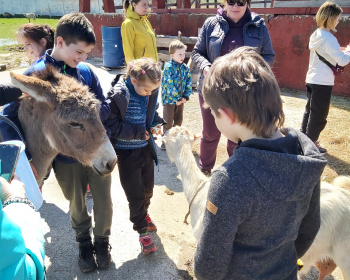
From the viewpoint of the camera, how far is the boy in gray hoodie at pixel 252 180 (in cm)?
121

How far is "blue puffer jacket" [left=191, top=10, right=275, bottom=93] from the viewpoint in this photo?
3465 millimetres

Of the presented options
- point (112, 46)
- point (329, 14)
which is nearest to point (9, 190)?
point (329, 14)

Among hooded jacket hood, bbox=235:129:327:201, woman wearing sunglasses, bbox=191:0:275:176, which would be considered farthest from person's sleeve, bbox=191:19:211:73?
hooded jacket hood, bbox=235:129:327:201

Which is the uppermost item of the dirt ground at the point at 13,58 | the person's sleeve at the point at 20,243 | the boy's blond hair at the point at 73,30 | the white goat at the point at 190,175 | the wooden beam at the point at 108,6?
the wooden beam at the point at 108,6

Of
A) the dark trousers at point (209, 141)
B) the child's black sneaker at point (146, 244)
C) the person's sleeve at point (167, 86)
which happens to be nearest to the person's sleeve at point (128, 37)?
the person's sleeve at point (167, 86)

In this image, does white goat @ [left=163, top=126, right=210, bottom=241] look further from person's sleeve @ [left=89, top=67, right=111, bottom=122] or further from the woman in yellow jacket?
the woman in yellow jacket

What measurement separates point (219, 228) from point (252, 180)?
9.9 inches

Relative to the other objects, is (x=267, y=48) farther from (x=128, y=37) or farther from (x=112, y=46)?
(x=112, y=46)

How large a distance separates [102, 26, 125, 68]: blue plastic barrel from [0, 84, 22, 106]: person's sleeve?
30.9ft

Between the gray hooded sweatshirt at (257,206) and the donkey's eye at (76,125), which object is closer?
the gray hooded sweatshirt at (257,206)

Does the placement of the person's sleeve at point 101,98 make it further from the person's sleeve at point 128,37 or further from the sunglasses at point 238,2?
the person's sleeve at point 128,37

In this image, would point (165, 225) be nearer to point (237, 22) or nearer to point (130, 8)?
point (237, 22)

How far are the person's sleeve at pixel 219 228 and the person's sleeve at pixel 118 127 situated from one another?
1.54 m

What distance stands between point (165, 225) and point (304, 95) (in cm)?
644
